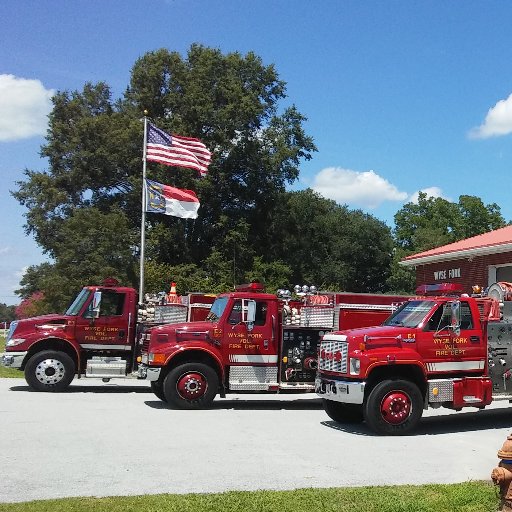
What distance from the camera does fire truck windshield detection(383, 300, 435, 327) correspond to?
11.0 metres

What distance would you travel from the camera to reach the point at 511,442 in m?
4.53

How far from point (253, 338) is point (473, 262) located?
1394 centimetres

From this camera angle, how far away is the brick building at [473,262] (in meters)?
22.7

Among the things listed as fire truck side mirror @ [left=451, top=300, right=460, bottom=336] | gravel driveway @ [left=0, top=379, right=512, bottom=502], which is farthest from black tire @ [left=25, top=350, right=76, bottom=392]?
fire truck side mirror @ [left=451, top=300, right=460, bottom=336]

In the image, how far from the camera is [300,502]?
19.8ft

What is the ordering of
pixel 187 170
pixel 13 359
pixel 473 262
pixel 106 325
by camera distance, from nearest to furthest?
pixel 13 359 < pixel 106 325 < pixel 473 262 < pixel 187 170

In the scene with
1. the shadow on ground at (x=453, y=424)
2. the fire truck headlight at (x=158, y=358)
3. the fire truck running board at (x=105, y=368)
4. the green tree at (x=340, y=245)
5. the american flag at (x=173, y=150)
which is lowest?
the shadow on ground at (x=453, y=424)

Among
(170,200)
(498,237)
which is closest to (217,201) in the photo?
(170,200)

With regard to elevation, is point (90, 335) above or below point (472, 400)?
above

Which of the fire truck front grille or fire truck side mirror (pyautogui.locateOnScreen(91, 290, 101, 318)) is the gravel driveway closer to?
the fire truck front grille

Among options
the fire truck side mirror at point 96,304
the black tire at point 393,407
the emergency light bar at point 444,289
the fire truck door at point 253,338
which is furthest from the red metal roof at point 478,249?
the fire truck side mirror at point 96,304

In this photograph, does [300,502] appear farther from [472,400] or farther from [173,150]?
[173,150]

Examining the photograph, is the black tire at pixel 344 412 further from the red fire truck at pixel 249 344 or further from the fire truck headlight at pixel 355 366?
the red fire truck at pixel 249 344

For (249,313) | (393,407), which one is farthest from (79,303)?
(393,407)
